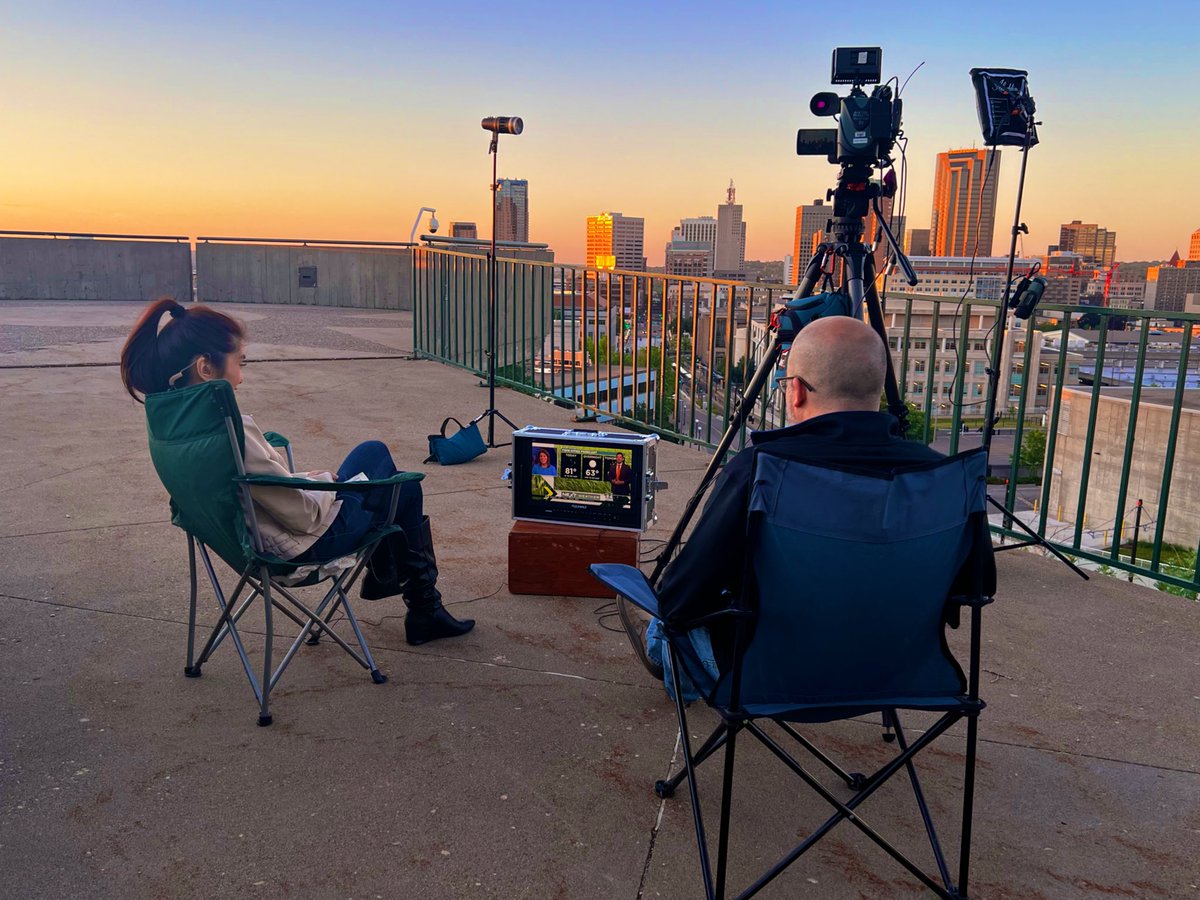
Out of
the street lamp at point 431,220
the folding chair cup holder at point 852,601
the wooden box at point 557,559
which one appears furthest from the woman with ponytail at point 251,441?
the street lamp at point 431,220

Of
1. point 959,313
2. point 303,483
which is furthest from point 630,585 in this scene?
point 959,313

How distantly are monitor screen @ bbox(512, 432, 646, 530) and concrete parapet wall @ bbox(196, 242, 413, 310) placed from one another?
592 inches

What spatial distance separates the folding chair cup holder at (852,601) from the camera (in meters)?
1.70

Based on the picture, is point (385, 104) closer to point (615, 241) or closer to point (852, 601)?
point (615, 241)

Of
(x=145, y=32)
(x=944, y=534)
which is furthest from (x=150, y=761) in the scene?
(x=145, y=32)

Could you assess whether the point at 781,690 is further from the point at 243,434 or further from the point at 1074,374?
the point at 1074,374

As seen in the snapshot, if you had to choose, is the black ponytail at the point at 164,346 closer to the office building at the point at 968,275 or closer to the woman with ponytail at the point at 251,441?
the woman with ponytail at the point at 251,441

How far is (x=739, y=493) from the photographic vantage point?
1788mm

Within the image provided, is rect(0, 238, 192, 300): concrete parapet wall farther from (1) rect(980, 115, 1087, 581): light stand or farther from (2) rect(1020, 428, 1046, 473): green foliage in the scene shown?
(1) rect(980, 115, 1087, 581): light stand

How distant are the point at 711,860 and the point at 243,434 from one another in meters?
1.67

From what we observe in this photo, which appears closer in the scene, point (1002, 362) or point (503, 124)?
point (1002, 362)

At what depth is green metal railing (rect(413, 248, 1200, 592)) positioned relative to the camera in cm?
403

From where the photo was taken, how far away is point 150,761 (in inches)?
95.3

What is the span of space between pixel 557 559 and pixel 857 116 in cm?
215
